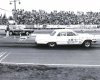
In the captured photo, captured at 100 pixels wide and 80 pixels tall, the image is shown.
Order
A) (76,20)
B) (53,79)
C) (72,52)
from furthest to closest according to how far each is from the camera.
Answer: (76,20) < (72,52) < (53,79)

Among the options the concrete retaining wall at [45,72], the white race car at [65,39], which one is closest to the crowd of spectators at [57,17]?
the white race car at [65,39]

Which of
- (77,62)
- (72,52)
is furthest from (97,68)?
(72,52)

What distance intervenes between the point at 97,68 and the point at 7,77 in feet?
14.8

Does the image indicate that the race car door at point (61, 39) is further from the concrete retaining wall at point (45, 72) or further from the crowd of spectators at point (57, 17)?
the crowd of spectators at point (57, 17)

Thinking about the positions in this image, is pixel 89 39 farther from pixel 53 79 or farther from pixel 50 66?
pixel 53 79

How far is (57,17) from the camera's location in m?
63.0

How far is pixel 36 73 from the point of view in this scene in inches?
448

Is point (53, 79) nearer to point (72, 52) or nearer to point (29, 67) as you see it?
point (29, 67)

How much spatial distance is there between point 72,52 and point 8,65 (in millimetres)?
6287

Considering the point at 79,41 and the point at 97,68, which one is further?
the point at 79,41

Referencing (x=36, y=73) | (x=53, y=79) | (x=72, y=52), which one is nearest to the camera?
(x=53, y=79)

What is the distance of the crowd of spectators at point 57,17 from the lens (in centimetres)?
6162

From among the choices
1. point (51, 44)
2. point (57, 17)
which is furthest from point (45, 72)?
point (57, 17)

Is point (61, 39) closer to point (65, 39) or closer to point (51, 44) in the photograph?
point (65, 39)
